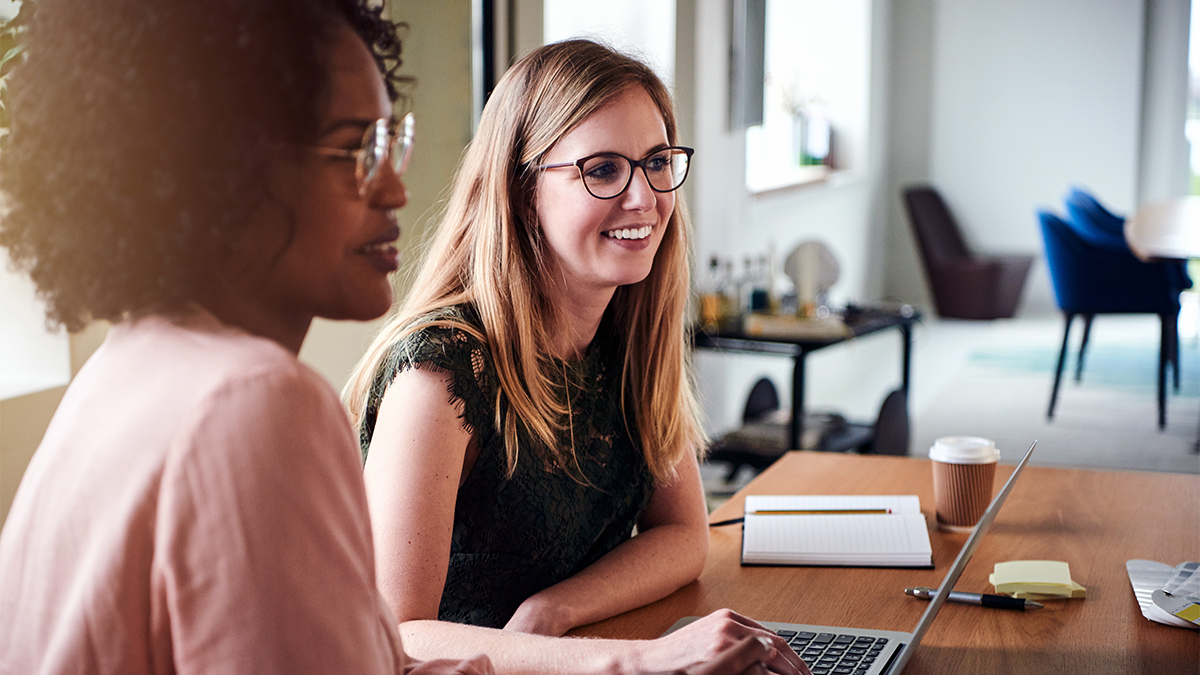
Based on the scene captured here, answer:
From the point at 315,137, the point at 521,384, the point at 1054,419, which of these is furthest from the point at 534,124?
the point at 1054,419

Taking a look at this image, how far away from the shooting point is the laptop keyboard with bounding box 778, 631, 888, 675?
101 cm

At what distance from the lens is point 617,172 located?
4.25 feet

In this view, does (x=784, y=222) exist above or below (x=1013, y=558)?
above

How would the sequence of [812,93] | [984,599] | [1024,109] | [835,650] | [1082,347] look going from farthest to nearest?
1. [1024,109]
2. [812,93]
3. [1082,347]
4. [984,599]
5. [835,650]

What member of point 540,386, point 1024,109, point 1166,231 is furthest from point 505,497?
point 1024,109

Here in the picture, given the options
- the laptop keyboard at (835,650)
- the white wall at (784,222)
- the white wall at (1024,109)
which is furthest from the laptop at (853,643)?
the white wall at (1024,109)

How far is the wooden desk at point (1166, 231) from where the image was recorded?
12.8 feet

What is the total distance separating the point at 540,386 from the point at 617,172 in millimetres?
281

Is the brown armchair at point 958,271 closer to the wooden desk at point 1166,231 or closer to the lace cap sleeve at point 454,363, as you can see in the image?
the wooden desk at point 1166,231

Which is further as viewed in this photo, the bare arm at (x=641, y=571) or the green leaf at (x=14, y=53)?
the bare arm at (x=641, y=571)

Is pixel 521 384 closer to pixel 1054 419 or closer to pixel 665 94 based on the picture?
pixel 665 94

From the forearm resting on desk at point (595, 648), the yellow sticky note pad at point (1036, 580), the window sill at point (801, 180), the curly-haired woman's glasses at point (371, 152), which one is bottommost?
the yellow sticky note pad at point (1036, 580)

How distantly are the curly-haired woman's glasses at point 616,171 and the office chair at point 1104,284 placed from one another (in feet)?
12.4

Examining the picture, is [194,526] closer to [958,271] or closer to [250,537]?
[250,537]
